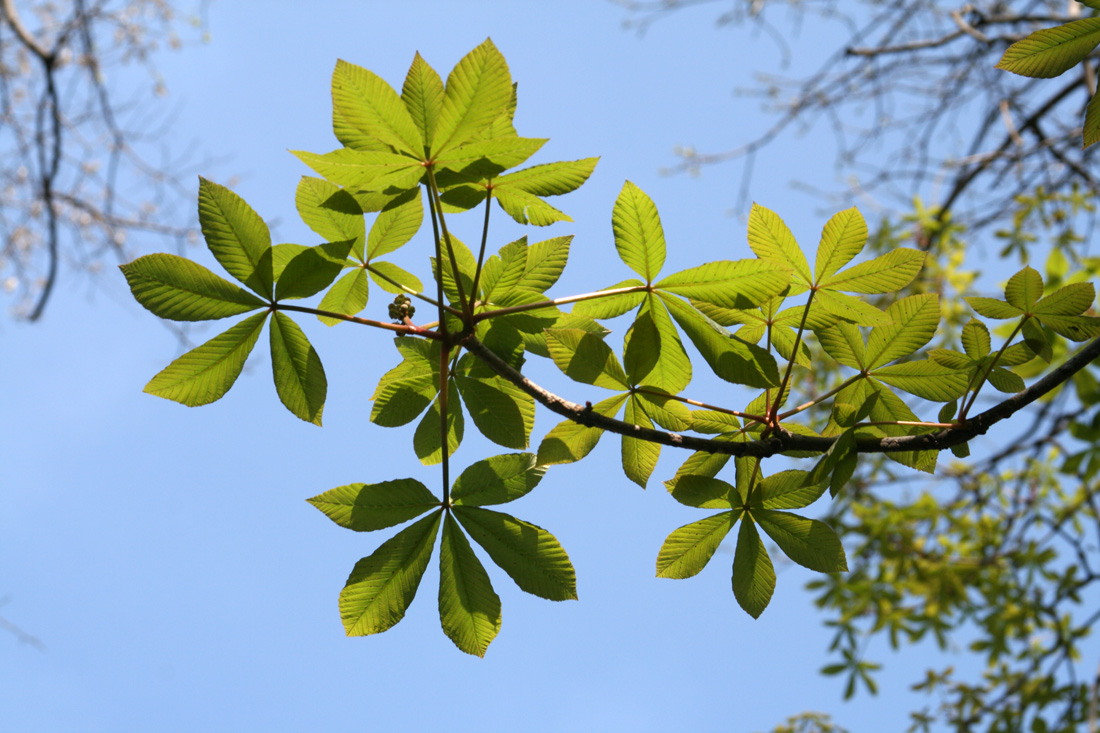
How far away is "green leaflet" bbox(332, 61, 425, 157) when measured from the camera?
0.96 meters

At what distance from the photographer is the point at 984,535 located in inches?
144

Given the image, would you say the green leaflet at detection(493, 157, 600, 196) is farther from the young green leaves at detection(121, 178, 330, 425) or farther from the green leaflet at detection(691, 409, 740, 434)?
the green leaflet at detection(691, 409, 740, 434)

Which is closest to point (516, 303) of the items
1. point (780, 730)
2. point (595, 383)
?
point (595, 383)

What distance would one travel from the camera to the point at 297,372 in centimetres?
104

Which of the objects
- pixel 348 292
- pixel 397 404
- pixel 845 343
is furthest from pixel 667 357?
pixel 348 292

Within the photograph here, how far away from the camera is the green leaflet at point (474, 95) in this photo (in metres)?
0.96

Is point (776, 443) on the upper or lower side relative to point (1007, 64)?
lower

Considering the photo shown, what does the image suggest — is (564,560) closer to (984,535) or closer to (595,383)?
(595,383)

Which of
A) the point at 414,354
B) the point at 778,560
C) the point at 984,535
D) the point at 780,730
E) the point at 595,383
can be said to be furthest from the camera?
the point at 778,560

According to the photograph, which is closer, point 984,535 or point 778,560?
point 984,535

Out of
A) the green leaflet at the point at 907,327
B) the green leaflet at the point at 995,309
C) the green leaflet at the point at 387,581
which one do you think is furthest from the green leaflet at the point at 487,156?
the green leaflet at the point at 995,309

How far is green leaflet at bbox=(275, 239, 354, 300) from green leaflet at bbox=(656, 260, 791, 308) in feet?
1.57

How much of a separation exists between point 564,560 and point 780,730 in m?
2.93

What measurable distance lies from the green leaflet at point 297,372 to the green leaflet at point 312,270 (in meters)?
0.05
